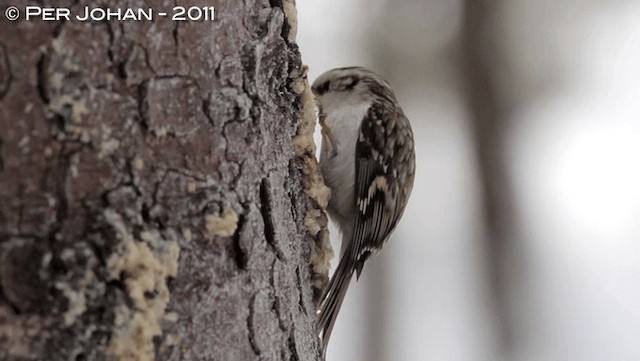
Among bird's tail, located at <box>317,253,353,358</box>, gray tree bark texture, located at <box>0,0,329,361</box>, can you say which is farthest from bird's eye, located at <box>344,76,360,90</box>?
gray tree bark texture, located at <box>0,0,329,361</box>

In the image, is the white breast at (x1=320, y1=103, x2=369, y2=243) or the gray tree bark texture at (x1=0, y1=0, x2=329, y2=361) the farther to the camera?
the white breast at (x1=320, y1=103, x2=369, y2=243)

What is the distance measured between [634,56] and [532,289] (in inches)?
28.0

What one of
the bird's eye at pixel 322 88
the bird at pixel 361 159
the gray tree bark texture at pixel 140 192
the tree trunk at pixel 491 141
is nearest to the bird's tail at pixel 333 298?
the bird at pixel 361 159

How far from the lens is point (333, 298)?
4.78 feet

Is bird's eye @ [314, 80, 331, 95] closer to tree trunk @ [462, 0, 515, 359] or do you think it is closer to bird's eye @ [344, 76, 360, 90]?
bird's eye @ [344, 76, 360, 90]

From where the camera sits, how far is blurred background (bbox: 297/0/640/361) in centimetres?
218

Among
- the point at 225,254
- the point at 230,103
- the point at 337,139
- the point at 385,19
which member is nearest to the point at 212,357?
the point at 225,254

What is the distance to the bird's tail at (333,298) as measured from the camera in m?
1.39

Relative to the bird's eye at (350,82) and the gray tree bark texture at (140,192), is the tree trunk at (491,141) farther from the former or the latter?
the gray tree bark texture at (140,192)

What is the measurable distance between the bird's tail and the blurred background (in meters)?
0.65

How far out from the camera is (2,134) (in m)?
0.68

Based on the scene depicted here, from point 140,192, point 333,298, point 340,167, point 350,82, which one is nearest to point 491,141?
point 350,82

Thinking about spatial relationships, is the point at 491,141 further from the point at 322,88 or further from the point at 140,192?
the point at 140,192

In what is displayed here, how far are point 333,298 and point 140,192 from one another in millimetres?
771
